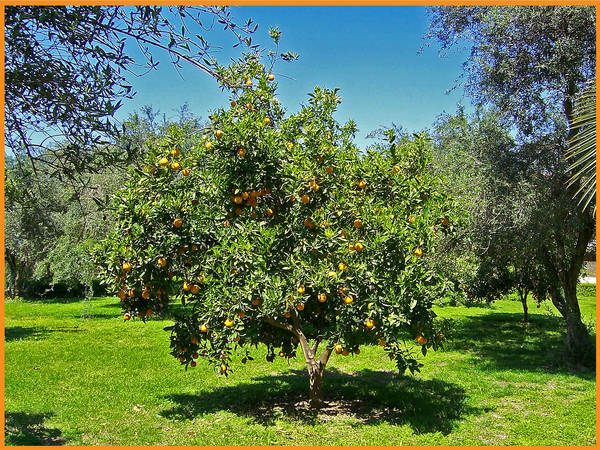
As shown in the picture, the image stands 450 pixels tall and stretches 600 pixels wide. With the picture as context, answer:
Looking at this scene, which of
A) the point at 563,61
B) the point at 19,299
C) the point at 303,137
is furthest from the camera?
the point at 19,299

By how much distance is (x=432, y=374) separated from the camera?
30.0 feet

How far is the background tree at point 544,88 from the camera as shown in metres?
8.49

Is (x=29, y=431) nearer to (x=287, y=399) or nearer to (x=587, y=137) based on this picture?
(x=287, y=399)

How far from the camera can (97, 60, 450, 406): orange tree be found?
550cm

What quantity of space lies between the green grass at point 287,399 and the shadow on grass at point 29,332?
0.74m

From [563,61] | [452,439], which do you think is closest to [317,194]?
[452,439]

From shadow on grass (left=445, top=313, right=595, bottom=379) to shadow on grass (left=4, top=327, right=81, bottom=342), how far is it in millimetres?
10451

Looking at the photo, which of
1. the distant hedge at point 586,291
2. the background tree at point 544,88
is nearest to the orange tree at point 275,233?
the background tree at point 544,88

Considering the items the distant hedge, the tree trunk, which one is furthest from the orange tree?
the distant hedge

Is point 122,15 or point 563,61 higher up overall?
point 563,61

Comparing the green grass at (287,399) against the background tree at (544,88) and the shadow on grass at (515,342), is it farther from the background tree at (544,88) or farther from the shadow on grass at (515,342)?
the background tree at (544,88)

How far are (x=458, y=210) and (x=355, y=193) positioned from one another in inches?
53.6

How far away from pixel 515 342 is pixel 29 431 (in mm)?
11266

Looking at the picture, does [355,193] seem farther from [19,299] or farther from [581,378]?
[19,299]
